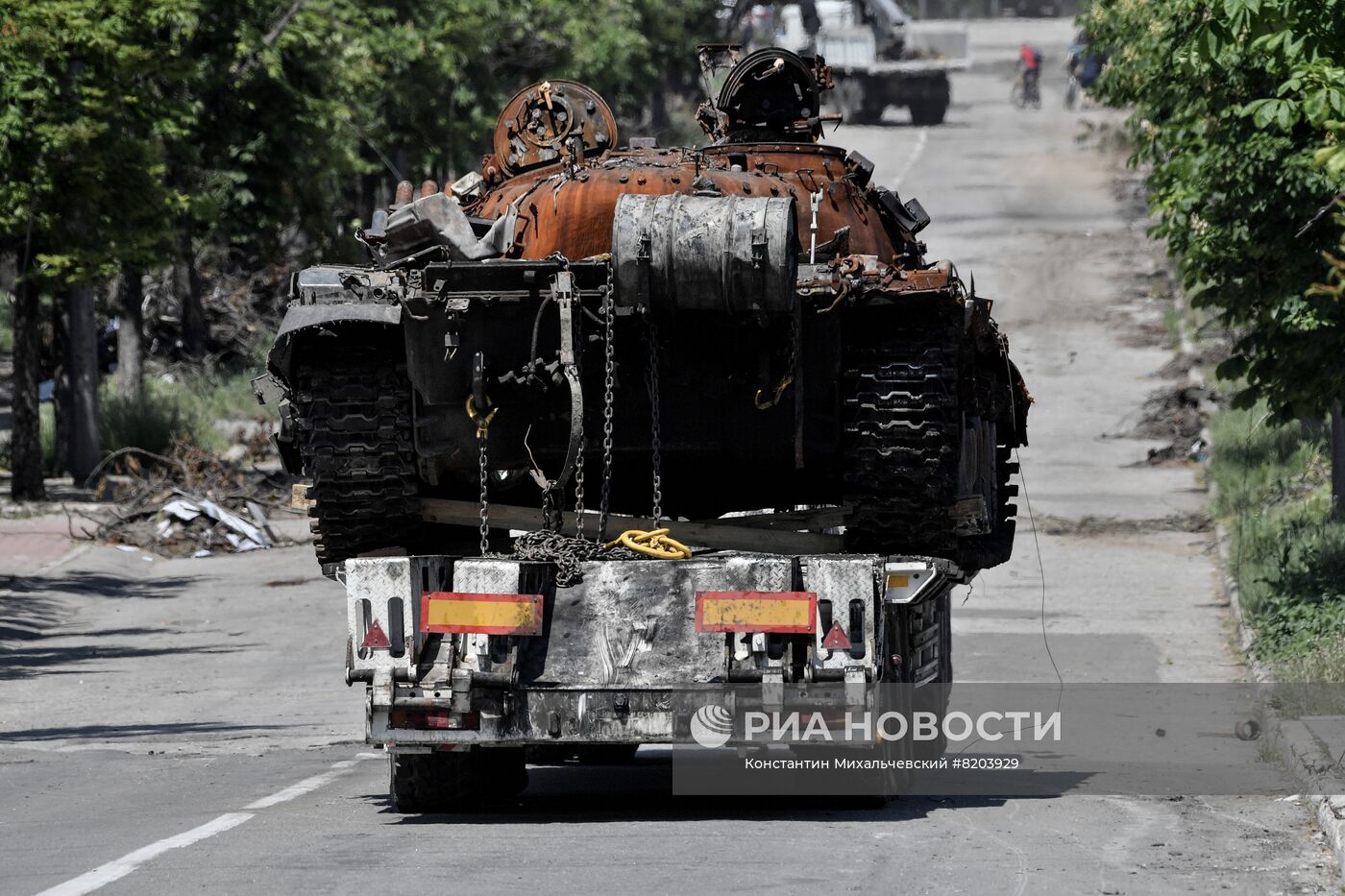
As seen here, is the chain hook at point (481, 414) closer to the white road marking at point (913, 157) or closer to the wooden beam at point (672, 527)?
the wooden beam at point (672, 527)

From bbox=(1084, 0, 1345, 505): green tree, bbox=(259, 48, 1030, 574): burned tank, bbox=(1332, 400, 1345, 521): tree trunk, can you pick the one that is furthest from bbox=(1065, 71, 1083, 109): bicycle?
bbox=(259, 48, 1030, 574): burned tank

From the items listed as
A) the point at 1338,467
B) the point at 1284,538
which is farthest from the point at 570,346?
the point at 1338,467

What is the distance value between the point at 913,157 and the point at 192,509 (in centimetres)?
3091

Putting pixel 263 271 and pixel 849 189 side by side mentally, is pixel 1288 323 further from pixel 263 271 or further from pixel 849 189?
pixel 263 271

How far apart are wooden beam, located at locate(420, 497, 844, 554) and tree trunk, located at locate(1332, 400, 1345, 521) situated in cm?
930

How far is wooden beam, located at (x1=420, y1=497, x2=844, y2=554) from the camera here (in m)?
10.9

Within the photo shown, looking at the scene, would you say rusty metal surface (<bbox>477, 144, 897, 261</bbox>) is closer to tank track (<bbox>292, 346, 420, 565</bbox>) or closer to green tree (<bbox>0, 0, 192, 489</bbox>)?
tank track (<bbox>292, 346, 420, 565</bbox>)

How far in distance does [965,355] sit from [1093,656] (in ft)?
24.4

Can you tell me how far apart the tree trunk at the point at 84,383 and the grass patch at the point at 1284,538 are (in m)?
13.2

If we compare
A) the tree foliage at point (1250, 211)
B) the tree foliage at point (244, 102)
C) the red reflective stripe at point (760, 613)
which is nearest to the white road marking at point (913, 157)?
the tree foliage at point (244, 102)

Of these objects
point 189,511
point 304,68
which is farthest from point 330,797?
point 304,68

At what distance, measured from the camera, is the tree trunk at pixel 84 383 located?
1097 inches

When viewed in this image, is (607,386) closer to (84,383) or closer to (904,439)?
(904,439)

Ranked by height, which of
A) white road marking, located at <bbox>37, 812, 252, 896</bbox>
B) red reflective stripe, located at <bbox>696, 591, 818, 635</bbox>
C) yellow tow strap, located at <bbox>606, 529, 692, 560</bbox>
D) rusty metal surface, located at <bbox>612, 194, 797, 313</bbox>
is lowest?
white road marking, located at <bbox>37, 812, 252, 896</bbox>
